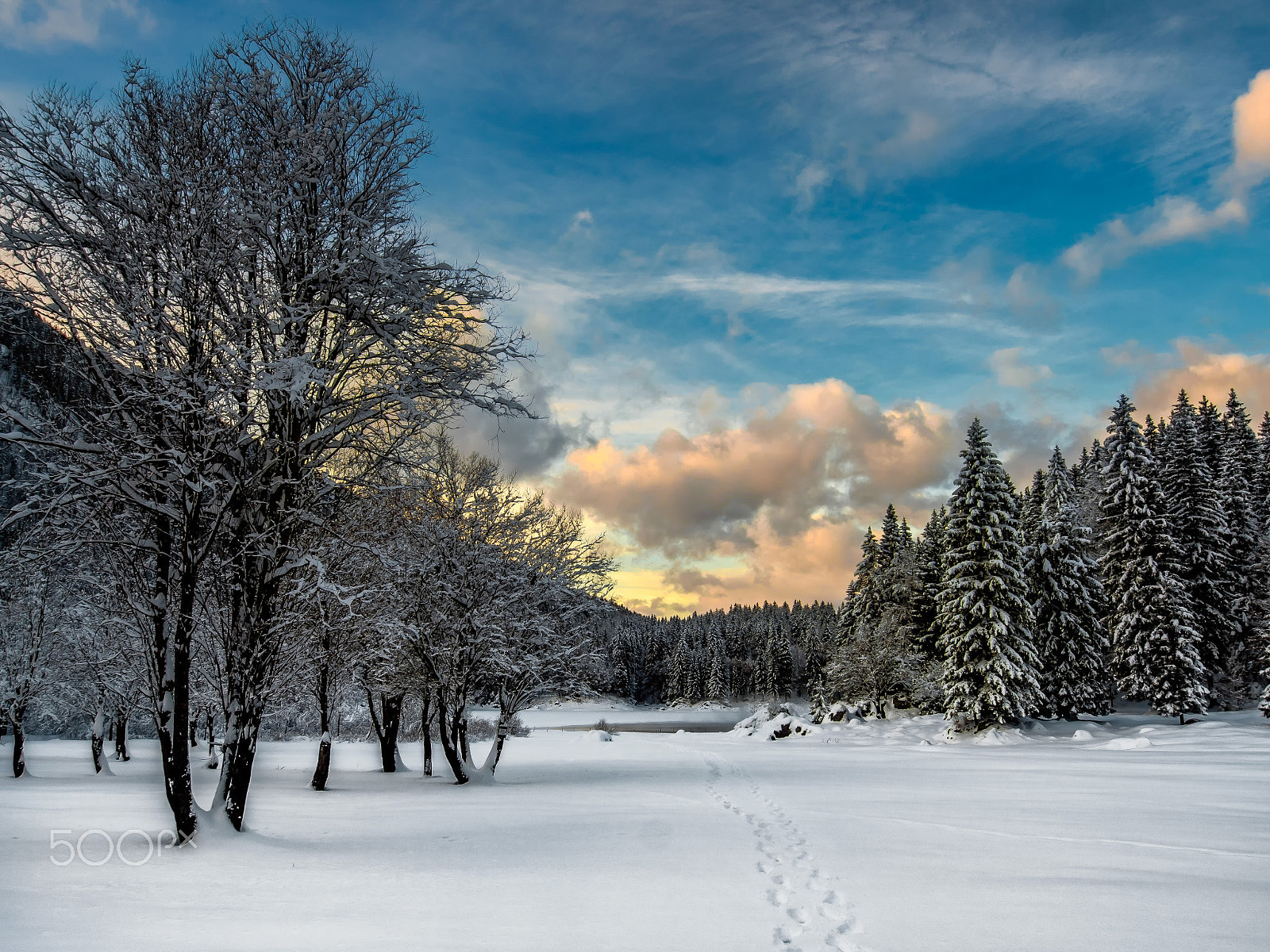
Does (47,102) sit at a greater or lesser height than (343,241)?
greater

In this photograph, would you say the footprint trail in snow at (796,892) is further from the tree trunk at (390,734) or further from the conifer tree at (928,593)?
the conifer tree at (928,593)

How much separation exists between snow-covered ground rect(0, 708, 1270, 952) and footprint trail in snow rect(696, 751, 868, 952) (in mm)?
42

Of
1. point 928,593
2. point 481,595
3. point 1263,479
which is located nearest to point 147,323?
point 481,595

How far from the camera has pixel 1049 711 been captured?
125 feet

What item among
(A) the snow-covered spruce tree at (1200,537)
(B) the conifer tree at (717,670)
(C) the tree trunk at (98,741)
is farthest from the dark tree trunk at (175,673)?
(B) the conifer tree at (717,670)

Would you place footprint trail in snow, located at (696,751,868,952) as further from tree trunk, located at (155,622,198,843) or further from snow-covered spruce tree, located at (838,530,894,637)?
snow-covered spruce tree, located at (838,530,894,637)

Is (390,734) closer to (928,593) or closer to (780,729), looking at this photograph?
(780,729)

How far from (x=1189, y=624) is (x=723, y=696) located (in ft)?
260

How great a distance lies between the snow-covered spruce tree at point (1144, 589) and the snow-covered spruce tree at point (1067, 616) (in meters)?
1.15

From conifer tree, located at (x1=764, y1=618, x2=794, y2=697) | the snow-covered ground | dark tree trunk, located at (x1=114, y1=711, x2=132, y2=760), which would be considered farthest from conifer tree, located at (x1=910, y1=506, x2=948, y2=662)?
conifer tree, located at (x1=764, y1=618, x2=794, y2=697)

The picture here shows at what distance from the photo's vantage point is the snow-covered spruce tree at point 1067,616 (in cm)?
3756

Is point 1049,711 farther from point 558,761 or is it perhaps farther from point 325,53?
point 325,53

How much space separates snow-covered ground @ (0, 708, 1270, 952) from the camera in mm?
6207

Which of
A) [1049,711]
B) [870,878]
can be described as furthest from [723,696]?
[870,878]
